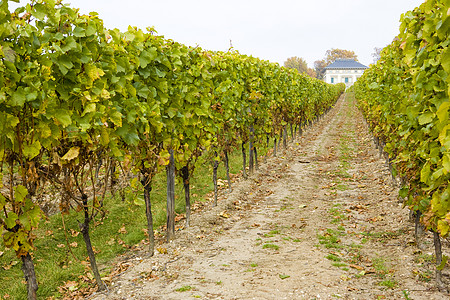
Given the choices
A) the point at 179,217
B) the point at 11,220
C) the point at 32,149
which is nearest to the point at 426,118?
the point at 32,149

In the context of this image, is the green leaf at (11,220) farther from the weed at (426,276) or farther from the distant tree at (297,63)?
the distant tree at (297,63)

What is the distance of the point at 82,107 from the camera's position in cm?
371

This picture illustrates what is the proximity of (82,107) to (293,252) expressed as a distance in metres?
3.78

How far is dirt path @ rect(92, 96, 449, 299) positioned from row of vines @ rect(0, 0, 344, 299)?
0.78 m

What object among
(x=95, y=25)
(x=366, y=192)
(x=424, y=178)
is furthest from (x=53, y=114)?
(x=366, y=192)

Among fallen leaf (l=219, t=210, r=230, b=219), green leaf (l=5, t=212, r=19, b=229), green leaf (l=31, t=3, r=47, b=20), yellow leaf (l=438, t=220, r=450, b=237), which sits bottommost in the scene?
fallen leaf (l=219, t=210, r=230, b=219)

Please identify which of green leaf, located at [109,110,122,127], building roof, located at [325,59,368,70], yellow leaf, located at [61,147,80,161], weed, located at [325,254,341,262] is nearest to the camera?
yellow leaf, located at [61,147,80,161]

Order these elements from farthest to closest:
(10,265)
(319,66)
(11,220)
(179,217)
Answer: (319,66) < (179,217) < (10,265) < (11,220)

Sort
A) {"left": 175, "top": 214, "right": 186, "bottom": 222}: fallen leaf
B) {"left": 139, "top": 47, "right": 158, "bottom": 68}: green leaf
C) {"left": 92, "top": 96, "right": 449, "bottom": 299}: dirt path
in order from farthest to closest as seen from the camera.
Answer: {"left": 175, "top": 214, "right": 186, "bottom": 222}: fallen leaf < {"left": 139, "top": 47, "right": 158, "bottom": 68}: green leaf < {"left": 92, "top": 96, "right": 449, "bottom": 299}: dirt path

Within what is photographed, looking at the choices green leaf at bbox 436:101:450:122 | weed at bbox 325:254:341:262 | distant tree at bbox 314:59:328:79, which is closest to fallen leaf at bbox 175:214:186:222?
weed at bbox 325:254:341:262

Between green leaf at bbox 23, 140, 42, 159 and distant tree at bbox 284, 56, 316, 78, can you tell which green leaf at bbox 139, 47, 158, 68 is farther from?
distant tree at bbox 284, 56, 316, 78

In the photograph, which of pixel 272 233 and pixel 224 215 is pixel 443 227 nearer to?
pixel 272 233

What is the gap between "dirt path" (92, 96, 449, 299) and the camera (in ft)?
14.2

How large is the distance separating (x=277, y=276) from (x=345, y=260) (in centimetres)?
129
